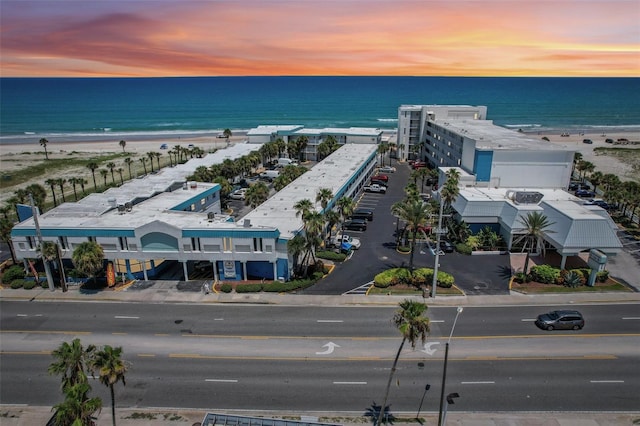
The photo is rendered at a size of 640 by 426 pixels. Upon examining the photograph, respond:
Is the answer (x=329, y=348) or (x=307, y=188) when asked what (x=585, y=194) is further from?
(x=329, y=348)

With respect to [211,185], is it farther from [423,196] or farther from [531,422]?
[531,422]

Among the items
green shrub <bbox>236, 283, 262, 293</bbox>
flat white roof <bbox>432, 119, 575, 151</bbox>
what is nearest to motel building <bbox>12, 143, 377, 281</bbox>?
green shrub <bbox>236, 283, 262, 293</bbox>

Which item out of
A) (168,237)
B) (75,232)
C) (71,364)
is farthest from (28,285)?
(71,364)

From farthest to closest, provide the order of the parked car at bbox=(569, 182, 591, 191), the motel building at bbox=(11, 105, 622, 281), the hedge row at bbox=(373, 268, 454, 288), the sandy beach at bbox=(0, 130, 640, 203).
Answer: the sandy beach at bbox=(0, 130, 640, 203), the parked car at bbox=(569, 182, 591, 191), the motel building at bbox=(11, 105, 622, 281), the hedge row at bbox=(373, 268, 454, 288)

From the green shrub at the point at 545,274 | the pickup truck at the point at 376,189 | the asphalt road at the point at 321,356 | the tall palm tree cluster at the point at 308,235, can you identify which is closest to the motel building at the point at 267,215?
the pickup truck at the point at 376,189

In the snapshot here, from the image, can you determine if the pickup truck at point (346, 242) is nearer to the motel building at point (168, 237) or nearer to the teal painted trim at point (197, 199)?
the motel building at point (168, 237)

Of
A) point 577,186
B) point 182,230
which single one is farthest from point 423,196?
point 182,230

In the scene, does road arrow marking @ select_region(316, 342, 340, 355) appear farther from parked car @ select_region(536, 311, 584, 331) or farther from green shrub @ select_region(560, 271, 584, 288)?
green shrub @ select_region(560, 271, 584, 288)
